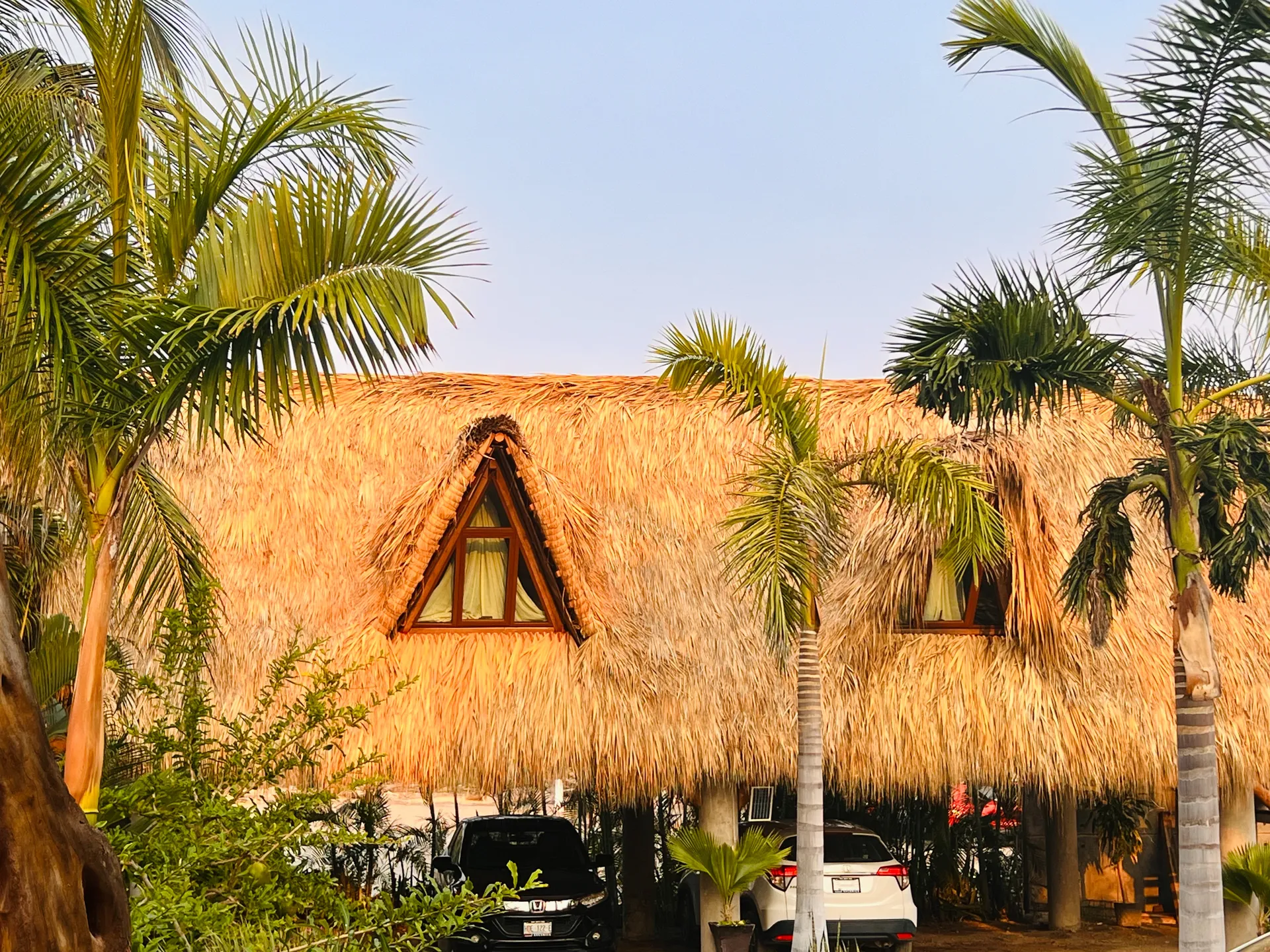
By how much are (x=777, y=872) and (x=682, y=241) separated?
5750mm

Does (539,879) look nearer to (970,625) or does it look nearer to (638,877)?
(638,877)

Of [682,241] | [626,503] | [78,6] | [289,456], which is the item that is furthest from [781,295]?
[78,6]

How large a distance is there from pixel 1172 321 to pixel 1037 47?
1.98 metres

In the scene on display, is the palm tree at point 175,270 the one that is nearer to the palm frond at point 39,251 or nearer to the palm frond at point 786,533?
the palm frond at point 39,251

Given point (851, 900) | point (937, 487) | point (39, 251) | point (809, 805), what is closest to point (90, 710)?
point (39, 251)

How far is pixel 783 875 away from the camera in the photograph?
1155 cm

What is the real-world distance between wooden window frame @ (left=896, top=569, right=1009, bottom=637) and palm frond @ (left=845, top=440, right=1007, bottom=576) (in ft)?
7.77

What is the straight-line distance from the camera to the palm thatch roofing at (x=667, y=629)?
436 inches

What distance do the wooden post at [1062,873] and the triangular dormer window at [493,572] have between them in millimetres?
6402

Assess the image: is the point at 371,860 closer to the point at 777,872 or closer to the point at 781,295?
the point at 777,872

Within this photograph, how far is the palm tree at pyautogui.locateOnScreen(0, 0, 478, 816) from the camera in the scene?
5367 millimetres

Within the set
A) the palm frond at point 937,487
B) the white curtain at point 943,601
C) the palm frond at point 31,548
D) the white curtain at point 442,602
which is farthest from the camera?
the white curtain at point 943,601

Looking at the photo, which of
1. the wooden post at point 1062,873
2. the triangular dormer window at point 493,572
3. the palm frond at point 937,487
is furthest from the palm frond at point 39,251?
the wooden post at point 1062,873

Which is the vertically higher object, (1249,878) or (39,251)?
(39,251)
